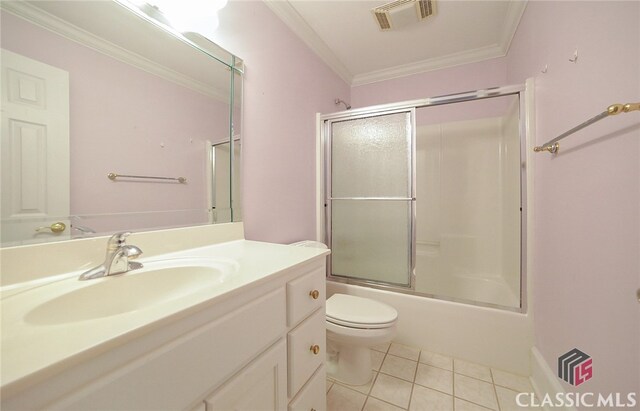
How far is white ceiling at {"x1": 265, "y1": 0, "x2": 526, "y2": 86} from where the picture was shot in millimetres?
1604

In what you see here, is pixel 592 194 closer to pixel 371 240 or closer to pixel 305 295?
pixel 305 295

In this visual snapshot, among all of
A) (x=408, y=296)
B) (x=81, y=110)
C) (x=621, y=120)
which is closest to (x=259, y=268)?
(x=81, y=110)

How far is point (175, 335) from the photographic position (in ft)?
1.59

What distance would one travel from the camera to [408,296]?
5.60ft

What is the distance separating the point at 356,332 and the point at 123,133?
1.34m

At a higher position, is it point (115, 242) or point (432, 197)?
point (432, 197)

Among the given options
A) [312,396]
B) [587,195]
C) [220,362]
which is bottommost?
[312,396]

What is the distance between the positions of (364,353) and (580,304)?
0.97m

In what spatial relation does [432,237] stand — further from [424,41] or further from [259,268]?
[259,268]

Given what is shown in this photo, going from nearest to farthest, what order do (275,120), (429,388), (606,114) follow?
(606,114) → (429,388) → (275,120)

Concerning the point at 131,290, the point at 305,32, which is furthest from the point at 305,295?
the point at 305,32

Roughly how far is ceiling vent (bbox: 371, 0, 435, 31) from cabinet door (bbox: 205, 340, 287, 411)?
1.99 meters

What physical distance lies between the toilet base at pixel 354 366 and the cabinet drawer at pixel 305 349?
0.47 meters

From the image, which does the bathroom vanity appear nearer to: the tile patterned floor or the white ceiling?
the tile patterned floor
